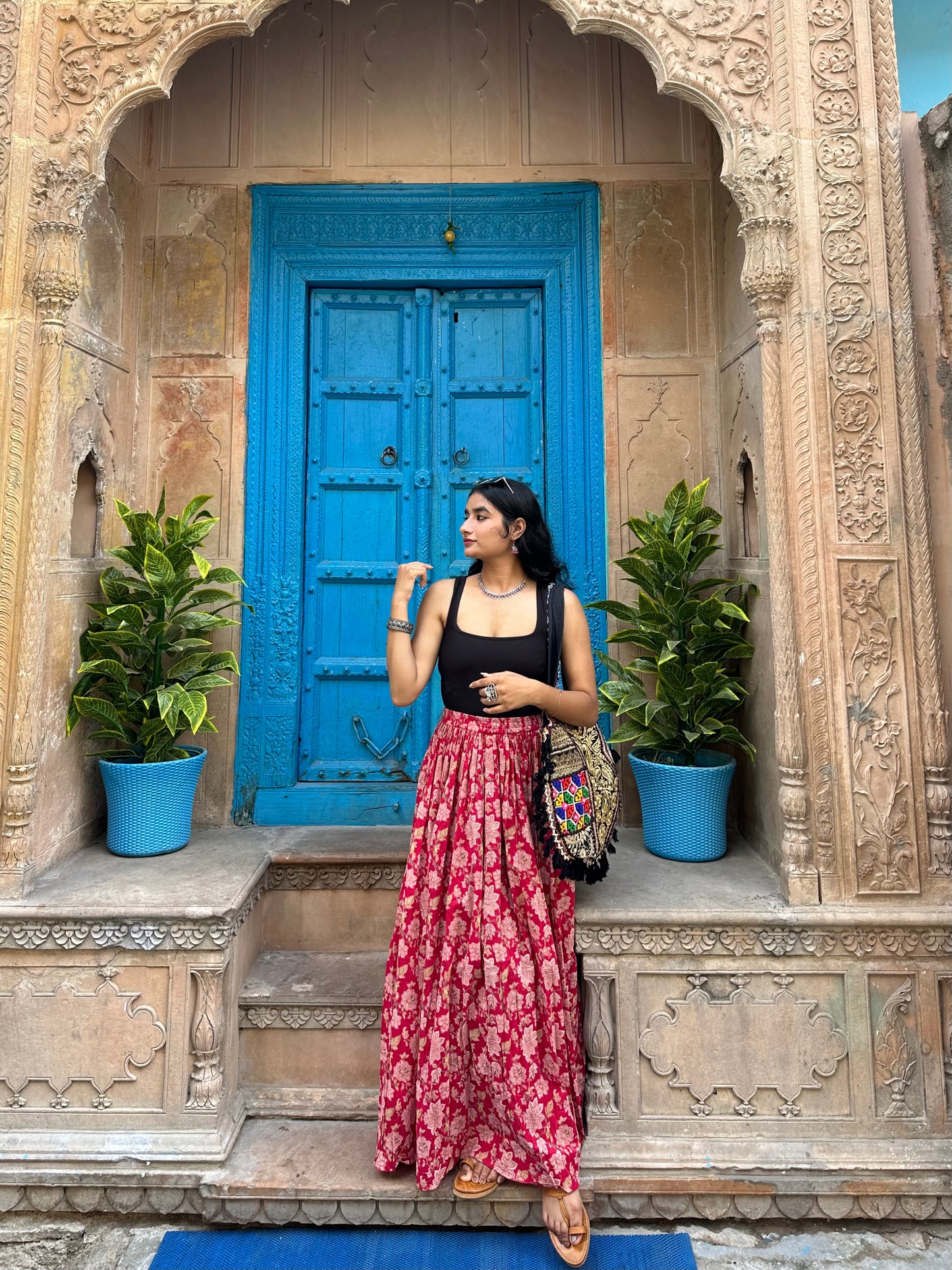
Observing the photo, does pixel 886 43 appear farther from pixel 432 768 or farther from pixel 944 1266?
pixel 944 1266

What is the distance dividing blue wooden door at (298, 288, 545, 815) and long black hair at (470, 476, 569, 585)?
122cm

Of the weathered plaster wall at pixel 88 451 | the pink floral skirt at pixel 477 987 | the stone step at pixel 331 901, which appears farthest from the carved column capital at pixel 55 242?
the stone step at pixel 331 901

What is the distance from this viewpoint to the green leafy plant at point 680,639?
111 inches

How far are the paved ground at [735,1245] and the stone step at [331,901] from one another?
941 mm

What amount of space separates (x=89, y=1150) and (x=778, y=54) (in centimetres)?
404

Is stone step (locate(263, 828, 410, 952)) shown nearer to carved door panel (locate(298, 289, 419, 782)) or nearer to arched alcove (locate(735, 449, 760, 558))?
carved door panel (locate(298, 289, 419, 782))

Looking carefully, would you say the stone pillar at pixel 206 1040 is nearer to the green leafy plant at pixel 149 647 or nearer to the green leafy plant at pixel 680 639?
the green leafy plant at pixel 149 647

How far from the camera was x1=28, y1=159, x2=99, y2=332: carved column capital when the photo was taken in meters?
2.59

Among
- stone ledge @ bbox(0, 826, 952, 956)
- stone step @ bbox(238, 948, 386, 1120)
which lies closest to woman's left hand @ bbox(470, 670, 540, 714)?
stone ledge @ bbox(0, 826, 952, 956)

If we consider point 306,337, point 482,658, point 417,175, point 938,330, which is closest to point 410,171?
point 417,175

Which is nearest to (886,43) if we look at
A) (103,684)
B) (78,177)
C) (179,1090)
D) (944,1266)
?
(78,177)

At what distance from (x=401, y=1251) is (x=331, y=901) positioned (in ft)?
3.69

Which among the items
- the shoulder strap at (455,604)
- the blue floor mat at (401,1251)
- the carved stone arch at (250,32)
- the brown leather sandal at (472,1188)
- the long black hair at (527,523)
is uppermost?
the carved stone arch at (250,32)

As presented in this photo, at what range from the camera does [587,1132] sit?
7.78 feet
